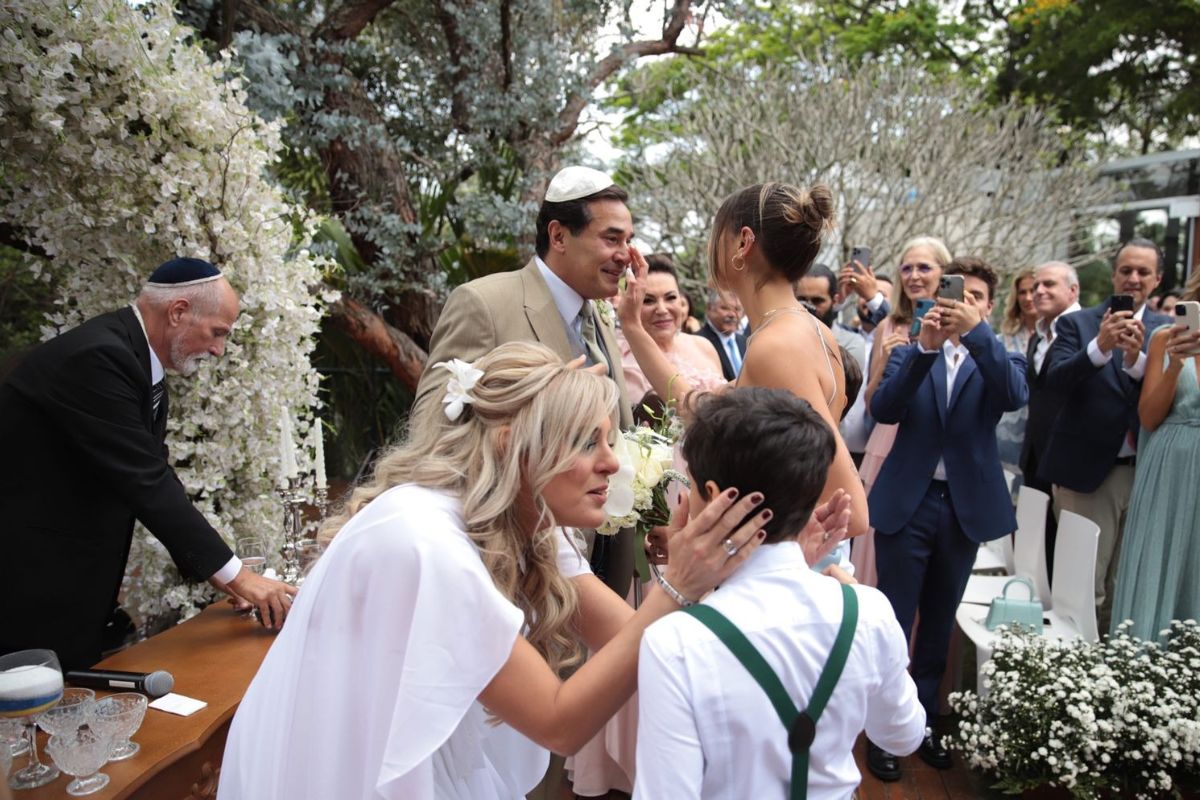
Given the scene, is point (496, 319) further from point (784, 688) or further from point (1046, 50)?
point (1046, 50)

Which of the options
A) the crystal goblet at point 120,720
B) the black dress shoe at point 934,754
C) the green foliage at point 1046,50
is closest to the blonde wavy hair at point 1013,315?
the black dress shoe at point 934,754

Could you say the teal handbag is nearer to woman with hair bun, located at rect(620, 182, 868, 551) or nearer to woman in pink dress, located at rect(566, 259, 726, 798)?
woman in pink dress, located at rect(566, 259, 726, 798)

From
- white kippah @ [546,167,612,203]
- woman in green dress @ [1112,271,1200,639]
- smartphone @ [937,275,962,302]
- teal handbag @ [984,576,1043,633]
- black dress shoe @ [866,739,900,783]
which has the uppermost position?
white kippah @ [546,167,612,203]

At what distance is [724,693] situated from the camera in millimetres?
1513

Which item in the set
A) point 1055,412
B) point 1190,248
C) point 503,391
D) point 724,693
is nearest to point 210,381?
point 503,391

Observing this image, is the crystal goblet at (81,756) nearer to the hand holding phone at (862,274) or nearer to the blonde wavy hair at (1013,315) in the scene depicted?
the hand holding phone at (862,274)

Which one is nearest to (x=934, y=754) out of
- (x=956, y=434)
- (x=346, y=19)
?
(x=956, y=434)

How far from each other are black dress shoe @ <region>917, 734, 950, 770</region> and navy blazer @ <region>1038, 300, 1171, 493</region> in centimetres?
166

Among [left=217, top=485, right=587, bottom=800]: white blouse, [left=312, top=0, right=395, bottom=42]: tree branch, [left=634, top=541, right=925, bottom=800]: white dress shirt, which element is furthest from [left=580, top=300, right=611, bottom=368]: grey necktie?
[left=312, top=0, right=395, bottom=42]: tree branch

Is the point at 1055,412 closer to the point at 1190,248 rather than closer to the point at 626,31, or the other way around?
the point at 626,31

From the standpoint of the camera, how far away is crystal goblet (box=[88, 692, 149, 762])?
1.97 m

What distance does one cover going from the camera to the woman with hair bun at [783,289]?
237 cm

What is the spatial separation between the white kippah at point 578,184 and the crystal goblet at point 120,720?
1.86 meters

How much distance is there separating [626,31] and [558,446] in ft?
18.7
